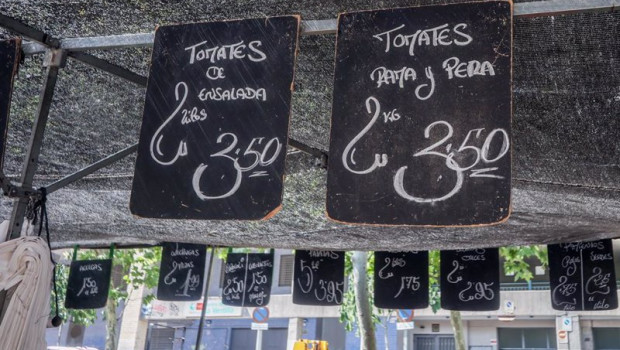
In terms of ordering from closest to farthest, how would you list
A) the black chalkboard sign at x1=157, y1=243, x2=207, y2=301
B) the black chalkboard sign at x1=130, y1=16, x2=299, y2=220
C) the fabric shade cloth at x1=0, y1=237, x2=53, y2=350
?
the black chalkboard sign at x1=130, y1=16, x2=299, y2=220, the fabric shade cloth at x1=0, y1=237, x2=53, y2=350, the black chalkboard sign at x1=157, y1=243, x2=207, y2=301

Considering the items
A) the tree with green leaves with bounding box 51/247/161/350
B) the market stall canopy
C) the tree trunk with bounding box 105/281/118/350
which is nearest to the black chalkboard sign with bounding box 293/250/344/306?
the market stall canopy

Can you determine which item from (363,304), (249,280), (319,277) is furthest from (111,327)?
(319,277)

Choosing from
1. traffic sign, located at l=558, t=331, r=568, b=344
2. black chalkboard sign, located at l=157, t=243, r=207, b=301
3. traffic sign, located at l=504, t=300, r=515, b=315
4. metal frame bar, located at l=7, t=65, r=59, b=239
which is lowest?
metal frame bar, located at l=7, t=65, r=59, b=239

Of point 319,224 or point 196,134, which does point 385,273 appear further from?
point 196,134

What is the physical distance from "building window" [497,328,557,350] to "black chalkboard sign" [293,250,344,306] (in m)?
14.0

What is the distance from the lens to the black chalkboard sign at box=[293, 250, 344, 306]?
7.63 metres

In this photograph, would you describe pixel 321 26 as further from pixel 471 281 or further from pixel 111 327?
pixel 111 327

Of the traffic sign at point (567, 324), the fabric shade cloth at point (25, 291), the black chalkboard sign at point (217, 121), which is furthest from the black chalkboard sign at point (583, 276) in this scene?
the traffic sign at point (567, 324)

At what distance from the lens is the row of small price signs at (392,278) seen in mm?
6184

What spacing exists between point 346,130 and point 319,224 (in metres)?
3.68

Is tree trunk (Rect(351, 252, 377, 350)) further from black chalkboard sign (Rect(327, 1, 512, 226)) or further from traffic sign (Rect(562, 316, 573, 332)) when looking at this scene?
traffic sign (Rect(562, 316, 573, 332))

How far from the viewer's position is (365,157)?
2.25 metres

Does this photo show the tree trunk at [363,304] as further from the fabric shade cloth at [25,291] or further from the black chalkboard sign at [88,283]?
the fabric shade cloth at [25,291]

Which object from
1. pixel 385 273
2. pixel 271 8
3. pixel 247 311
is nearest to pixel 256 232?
pixel 385 273
